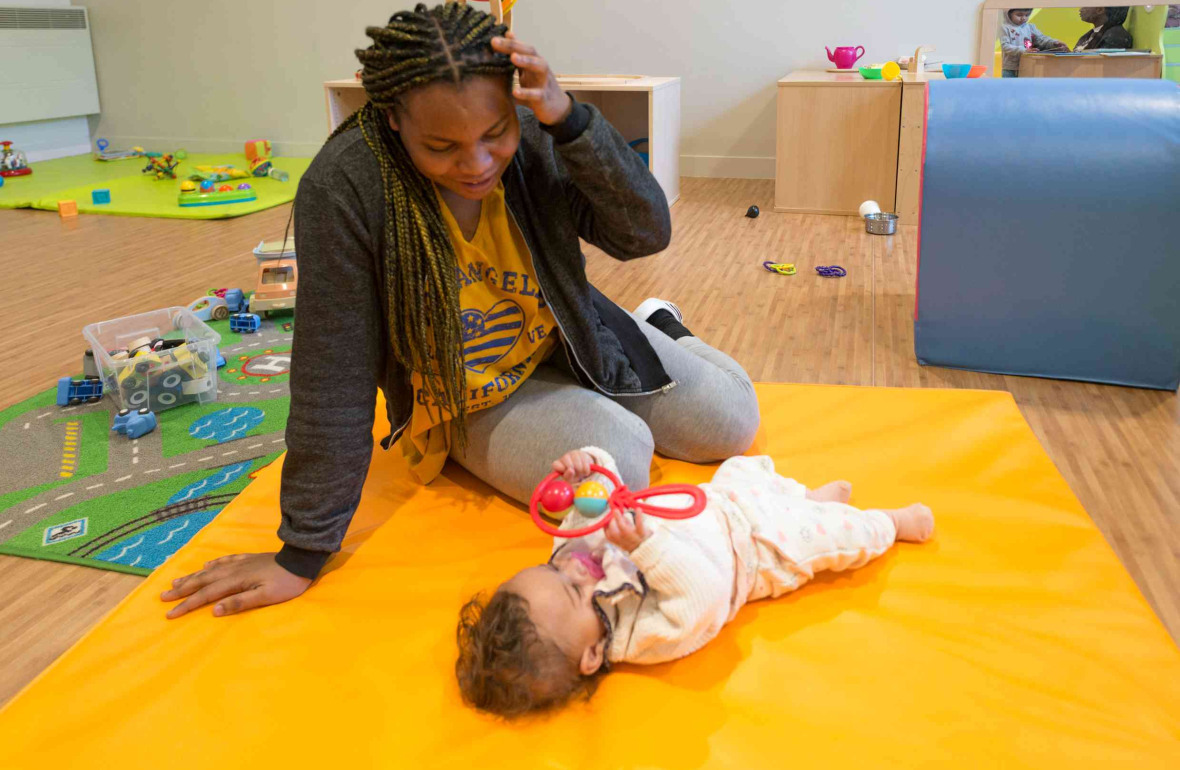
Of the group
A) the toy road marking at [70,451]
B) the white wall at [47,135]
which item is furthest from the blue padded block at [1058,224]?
the white wall at [47,135]

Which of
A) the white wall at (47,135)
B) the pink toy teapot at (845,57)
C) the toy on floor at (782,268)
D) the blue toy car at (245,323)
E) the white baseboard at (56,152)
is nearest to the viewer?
the blue toy car at (245,323)

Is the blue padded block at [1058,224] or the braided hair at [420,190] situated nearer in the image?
the braided hair at [420,190]

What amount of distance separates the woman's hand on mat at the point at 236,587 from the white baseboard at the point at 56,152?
17.5 feet

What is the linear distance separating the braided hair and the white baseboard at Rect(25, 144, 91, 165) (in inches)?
213

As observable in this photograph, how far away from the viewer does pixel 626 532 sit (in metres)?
1.05

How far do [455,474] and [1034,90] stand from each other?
59.9 inches

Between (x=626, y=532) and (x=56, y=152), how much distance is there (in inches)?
236

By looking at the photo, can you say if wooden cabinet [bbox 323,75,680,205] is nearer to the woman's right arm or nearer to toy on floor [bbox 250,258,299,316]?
toy on floor [bbox 250,258,299,316]

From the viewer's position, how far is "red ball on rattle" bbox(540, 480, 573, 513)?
114 centimetres

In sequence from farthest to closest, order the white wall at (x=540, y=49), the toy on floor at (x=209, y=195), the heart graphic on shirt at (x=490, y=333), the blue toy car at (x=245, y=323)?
the white wall at (x=540, y=49) < the toy on floor at (x=209, y=195) < the blue toy car at (x=245, y=323) < the heart graphic on shirt at (x=490, y=333)

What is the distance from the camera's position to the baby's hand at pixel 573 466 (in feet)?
3.87

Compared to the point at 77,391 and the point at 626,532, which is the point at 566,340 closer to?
the point at 626,532

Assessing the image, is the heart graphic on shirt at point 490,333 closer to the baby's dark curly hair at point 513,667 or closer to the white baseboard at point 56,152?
the baby's dark curly hair at point 513,667

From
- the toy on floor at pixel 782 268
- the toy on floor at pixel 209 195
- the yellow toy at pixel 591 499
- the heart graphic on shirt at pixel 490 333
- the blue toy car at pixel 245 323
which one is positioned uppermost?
the heart graphic on shirt at pixel 490 333
